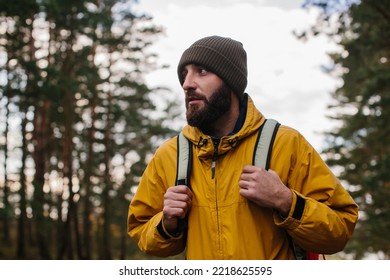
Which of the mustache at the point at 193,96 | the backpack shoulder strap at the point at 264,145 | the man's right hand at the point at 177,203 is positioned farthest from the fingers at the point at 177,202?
the mustache at the point at 193,96

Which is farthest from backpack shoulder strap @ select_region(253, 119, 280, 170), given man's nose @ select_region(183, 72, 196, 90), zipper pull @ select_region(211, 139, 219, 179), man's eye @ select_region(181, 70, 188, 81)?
man's eye @ select_region(181, 70, 188, 81)

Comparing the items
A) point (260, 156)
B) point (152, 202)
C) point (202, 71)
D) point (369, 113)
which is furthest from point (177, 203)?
point (369, 113)

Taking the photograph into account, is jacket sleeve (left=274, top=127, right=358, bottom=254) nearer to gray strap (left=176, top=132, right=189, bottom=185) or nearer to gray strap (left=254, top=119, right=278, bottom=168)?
gray strap (left=254, top=119, right=278, bottom=168)

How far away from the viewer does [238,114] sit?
2572 mm

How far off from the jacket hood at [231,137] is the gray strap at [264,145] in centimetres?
6

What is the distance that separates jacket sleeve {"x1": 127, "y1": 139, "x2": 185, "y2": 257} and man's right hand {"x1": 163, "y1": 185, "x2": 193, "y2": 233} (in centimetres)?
18

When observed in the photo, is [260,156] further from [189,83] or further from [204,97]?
[189,83]

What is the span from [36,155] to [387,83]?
14106mm

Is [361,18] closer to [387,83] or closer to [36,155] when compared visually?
[387,83]

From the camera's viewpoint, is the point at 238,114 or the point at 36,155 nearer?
the point at 238,114

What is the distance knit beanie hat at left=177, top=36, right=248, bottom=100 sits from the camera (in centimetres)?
252

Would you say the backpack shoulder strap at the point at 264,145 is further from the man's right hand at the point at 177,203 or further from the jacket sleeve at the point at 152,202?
the jacket sleeve at the point at 152,202

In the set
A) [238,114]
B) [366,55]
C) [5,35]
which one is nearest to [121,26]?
[5,35]

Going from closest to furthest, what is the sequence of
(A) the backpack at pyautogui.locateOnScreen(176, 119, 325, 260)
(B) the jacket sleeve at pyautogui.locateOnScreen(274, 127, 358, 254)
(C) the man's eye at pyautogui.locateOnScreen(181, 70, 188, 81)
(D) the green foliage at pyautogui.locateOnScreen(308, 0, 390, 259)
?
1. (B) the jacket sleeve at pyautogui.locateOnScreen(274, 127, 358, 254)
2. (A) the backpack at pyautogui.locateOnScreen(176, 119, 325, 260)
3. (C) the man's eye at pyautogui.locateOnScreen(181, 70, 188, 81)
4. (D) the green foliage at pyautogui.locateOnScreen(308, 0, 390, 259)
